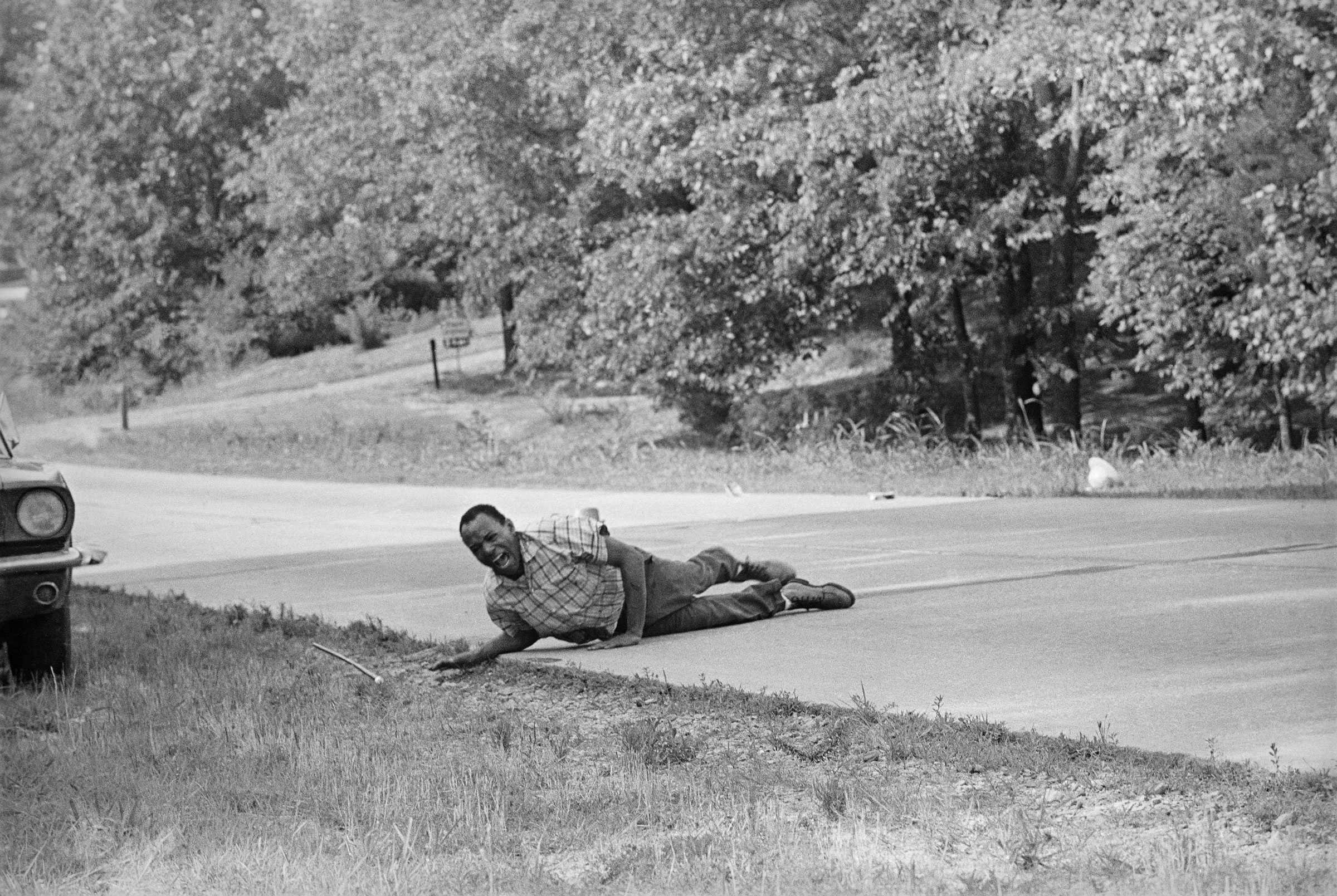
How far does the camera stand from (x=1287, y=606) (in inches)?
352

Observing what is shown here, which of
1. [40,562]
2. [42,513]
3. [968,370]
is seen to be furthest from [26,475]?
[968,370]

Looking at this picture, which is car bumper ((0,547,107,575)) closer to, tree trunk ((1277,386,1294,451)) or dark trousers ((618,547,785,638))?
dark trousers ((618,547,785,638))

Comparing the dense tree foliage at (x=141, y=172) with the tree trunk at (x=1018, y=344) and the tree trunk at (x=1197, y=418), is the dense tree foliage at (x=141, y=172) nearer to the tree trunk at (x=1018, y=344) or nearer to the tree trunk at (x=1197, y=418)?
the tree trunk at (x=1018, y=344)

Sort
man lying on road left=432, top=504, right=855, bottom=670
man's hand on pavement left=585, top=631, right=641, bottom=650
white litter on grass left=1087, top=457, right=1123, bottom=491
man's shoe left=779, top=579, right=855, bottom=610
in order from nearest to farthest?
man lying on road left=432, top=504, right=855, bottom=670
man's hand on pavement left=585, top=631, right=641, bottom=650
man's shoe left=779, top=579, right=855, bottom=610
white litter on grass left=1087, top=457, right=1123, bottom=491

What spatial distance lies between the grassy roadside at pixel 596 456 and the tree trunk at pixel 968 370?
1.29 meters

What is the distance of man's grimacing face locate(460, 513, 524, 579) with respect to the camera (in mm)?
8516

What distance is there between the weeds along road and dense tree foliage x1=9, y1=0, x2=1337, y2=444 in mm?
4733

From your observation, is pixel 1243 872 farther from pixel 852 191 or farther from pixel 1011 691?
pixel 852 191

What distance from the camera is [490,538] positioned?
8531 mm

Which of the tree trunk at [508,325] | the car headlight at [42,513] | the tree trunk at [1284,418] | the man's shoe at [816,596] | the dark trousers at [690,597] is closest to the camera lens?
the car headlight at [42,513]

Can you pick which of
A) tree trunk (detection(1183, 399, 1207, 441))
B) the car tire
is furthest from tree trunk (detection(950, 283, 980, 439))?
the car tire

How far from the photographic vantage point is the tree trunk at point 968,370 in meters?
25.1

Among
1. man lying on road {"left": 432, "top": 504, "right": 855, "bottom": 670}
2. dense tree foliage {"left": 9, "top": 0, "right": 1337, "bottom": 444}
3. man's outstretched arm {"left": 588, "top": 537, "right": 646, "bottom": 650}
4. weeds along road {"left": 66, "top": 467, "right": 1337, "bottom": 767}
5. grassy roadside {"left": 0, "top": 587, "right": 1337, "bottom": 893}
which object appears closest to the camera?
grassy roadside {"left": 0, "top": 587, "right": 1337, "bottom": 893}

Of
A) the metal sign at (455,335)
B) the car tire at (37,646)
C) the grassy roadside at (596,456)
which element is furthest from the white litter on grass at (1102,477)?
the metal sign at (455,335)
